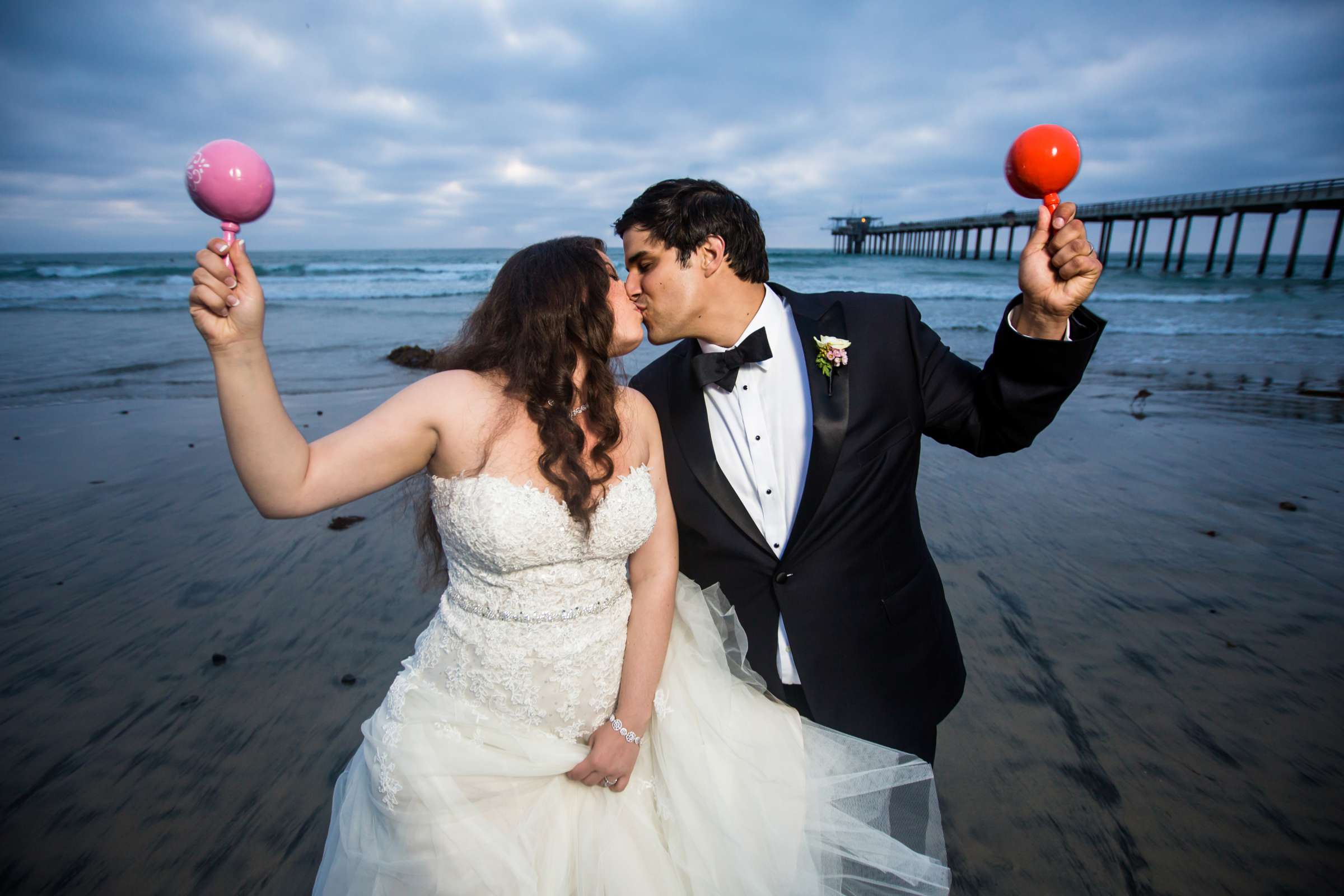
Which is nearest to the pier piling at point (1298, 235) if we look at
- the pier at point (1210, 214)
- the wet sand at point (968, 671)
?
the pier at point (1210, 214)

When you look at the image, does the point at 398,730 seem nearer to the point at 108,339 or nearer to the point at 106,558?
the point at 106,558

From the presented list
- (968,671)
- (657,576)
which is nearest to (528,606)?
(657,576)

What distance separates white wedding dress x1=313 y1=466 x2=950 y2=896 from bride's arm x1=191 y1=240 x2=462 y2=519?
0.30m

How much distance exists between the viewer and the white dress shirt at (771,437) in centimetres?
236

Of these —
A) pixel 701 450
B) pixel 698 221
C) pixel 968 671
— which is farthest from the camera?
pixel 968 671

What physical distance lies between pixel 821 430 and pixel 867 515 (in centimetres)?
33

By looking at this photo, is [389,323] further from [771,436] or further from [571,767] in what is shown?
[571,767]

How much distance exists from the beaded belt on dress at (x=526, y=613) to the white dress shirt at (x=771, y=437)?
62 cm

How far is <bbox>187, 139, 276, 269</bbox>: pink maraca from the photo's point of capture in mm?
1544

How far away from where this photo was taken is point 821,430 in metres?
2.25

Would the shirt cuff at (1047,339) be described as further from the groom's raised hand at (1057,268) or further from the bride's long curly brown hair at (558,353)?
the bride's long curly brown hair at (558,353)

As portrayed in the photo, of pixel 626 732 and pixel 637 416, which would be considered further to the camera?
pixel 637 416

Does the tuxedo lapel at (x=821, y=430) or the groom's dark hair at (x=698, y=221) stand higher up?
the groom's dark hair at (x=698, y=221)

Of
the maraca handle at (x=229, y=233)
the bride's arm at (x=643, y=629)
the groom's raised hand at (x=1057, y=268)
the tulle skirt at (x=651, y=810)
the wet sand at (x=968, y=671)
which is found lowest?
the wet sand at (x=968, y=671)
